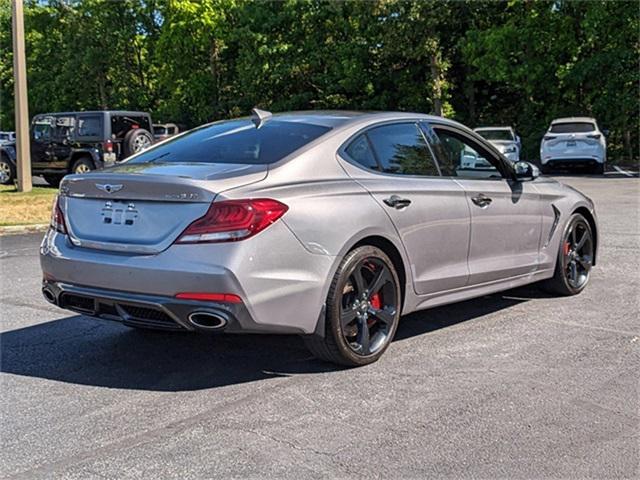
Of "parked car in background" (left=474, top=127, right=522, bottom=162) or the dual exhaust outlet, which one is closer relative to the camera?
the dual exhaust outlet

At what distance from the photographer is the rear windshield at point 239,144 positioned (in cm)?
460

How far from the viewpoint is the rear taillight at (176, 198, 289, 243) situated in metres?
3.96

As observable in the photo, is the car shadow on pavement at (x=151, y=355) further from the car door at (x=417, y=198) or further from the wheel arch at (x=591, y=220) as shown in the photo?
the wheel arch at (x=591, y=220)

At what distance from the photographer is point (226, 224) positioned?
3973 millimetres

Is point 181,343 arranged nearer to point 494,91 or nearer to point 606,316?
point 606,316

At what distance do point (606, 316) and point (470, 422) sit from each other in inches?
102

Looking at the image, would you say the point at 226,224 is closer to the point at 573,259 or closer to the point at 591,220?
the point at 573,259

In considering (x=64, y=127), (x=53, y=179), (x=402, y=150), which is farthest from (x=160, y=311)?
(x=53, y=179)

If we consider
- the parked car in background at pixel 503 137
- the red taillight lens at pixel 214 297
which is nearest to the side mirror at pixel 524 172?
the red taillight lens at pixel 214 297

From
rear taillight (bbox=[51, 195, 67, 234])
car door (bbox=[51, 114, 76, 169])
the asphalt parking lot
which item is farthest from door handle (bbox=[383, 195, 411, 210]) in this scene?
car door (bbox=[51, 114, 76, 169])

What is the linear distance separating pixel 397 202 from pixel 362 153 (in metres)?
0.40

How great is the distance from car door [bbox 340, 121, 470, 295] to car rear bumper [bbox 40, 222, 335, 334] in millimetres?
736

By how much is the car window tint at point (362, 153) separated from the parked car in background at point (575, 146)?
18515 mm

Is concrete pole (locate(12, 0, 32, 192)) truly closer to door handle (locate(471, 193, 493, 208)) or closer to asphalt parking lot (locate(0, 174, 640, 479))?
asphalt parking lot (locate(0, 174, 640, 479))
